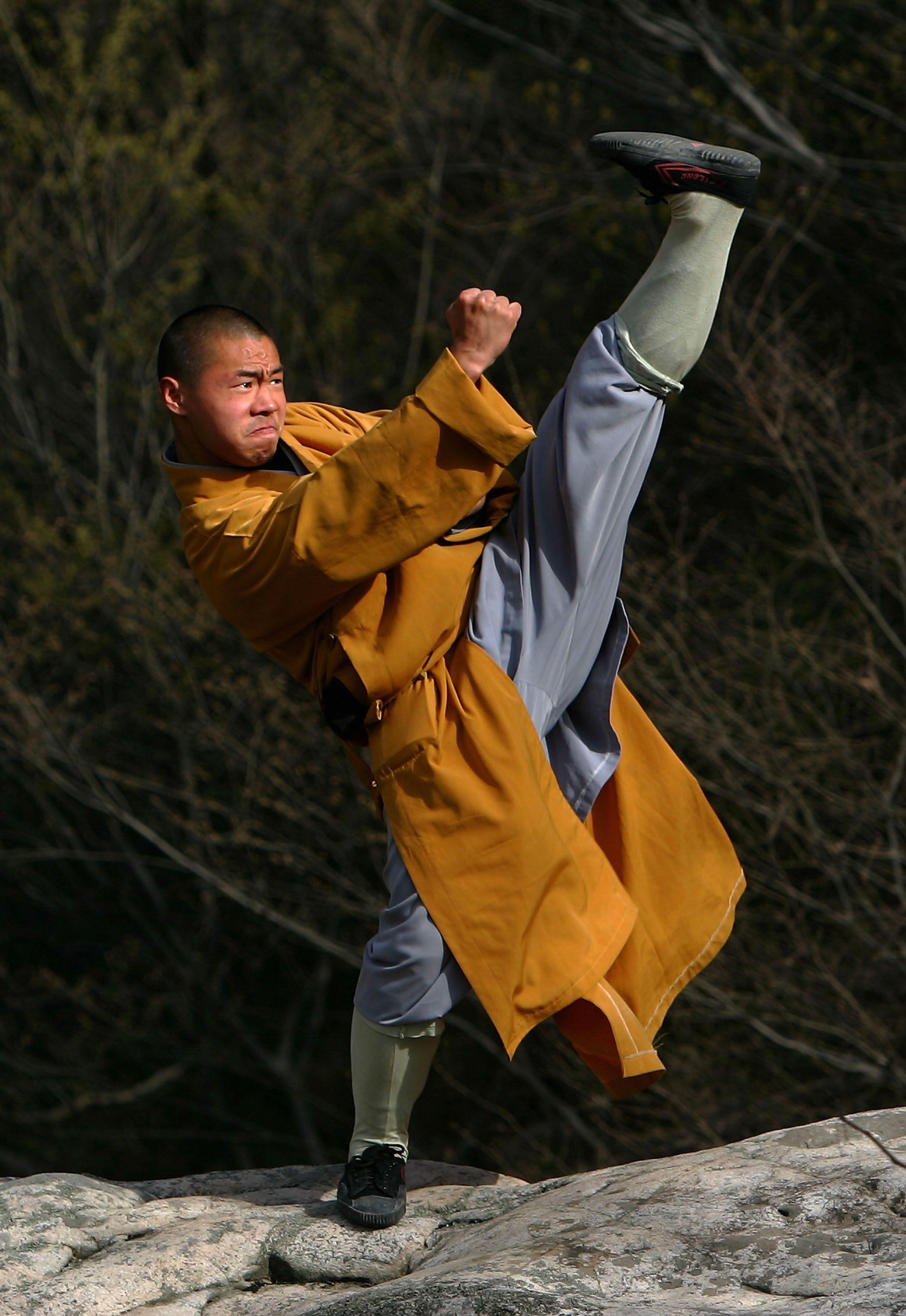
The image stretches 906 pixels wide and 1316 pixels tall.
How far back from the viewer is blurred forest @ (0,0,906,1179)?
581 cm

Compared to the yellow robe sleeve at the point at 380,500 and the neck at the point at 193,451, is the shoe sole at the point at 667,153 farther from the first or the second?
the neck at the point at 193,451

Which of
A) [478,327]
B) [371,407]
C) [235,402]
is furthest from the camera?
[371,407]

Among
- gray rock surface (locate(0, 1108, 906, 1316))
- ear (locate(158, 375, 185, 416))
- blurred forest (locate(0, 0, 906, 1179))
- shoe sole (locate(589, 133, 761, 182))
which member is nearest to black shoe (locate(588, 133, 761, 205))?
shoe sole (locate(589, 133, 761, 182))

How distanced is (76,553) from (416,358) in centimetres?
205

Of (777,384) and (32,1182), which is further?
(777,384)

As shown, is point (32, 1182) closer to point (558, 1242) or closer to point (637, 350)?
point (558, 1242)

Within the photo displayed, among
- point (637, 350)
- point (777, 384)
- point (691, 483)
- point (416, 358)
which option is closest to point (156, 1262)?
point (637, 350)

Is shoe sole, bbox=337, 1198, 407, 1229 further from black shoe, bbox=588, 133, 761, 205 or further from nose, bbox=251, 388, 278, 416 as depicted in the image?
black shoe, bbox=588, 133, 761, 205

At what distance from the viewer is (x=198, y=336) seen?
2.25 metres

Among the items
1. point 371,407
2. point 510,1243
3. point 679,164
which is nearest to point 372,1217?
point 510,1243

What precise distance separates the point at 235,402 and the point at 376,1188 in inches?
47.9

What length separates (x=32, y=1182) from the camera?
2506mm

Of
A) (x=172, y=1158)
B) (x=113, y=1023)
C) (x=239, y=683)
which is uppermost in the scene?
(x=239, y=683)

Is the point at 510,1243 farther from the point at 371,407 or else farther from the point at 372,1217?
the point at 371,407
